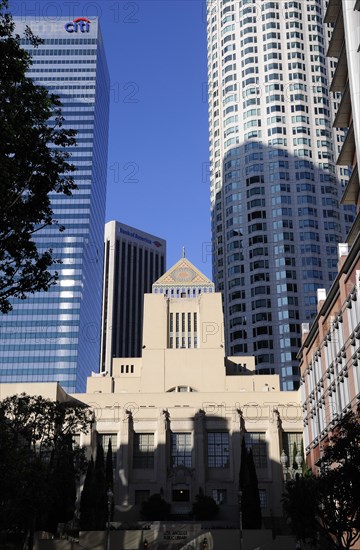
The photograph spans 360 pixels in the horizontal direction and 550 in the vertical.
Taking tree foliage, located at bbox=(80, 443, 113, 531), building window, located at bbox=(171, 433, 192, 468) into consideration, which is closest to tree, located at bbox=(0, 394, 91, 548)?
tree foliage, located at bbox=(80, 443, 113, 531)

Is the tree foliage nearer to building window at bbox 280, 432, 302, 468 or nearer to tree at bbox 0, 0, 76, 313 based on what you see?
building window at bbox 280, 432, 302, 468

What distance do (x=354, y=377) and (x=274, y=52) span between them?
12318cm

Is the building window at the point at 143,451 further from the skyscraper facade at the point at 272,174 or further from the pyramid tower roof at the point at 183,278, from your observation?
the skyscraper facade at the point at 272,174

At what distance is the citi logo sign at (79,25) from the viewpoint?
192500mm

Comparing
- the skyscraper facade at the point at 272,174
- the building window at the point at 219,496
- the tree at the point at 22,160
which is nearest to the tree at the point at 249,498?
the building window at the point at 219,496

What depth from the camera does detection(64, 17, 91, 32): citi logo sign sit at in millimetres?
192500

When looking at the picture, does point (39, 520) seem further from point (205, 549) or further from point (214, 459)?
point (214, 459)

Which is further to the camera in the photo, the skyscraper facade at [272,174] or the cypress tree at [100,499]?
the skyscraper facade at [272,174]

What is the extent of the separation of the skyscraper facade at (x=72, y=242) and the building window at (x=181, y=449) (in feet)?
224

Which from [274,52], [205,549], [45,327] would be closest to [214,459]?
[205,549]

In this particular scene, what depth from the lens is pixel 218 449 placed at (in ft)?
294

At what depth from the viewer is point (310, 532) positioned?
4256 cm

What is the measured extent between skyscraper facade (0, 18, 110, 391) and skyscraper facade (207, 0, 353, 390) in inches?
1284

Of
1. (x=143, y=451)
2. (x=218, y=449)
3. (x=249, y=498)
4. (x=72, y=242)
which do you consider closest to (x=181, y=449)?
(x=218, y=449)
